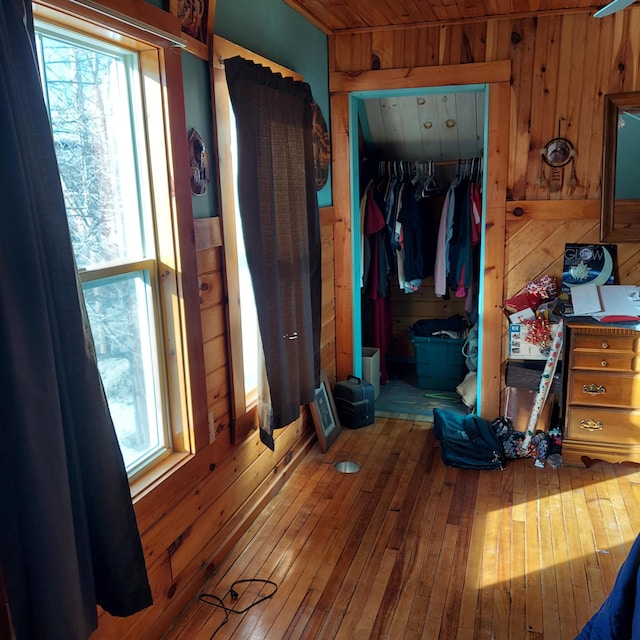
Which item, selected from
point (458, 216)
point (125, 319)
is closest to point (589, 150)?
point (458, 216)

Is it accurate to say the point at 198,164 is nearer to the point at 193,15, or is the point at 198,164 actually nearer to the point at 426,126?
the point at 193,15

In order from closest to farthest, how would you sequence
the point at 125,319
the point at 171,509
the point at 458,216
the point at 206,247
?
the point at 125,319 → the point at 171,509 → the point at 206,247 → the point at 458,216

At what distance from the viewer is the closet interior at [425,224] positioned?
4.11m

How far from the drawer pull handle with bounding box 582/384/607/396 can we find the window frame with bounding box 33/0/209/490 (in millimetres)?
1990

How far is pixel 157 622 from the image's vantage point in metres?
2.11

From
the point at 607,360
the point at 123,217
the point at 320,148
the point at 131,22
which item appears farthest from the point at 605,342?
the point at 131,22

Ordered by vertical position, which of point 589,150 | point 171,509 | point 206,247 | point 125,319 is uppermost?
point 589,150

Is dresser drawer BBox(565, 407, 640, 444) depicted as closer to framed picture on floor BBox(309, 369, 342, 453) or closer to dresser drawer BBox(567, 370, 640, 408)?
dresser drawer BBox(567, 370, 640, 408)

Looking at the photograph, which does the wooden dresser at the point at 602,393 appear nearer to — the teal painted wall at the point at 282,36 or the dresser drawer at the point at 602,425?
the dresser drawer at the point at 602,425

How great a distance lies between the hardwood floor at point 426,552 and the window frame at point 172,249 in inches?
25.8

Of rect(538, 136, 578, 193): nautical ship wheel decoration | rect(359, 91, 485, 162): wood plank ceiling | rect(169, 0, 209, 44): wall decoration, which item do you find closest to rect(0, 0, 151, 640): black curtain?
rect(169, 0, 209, 44): wall decoration

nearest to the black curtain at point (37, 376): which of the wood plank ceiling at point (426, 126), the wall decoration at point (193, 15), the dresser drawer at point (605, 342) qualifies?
the wall decoration at point (193, 15)

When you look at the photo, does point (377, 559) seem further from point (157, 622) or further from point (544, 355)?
point (544, 355)

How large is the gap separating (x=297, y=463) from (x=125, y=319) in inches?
65.0
